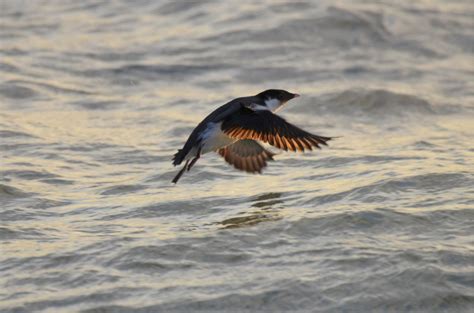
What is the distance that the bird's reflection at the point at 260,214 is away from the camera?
7.63m

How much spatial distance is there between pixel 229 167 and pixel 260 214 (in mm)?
1654

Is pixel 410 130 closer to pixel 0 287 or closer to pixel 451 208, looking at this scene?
pixel 451 208

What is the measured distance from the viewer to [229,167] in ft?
31.1

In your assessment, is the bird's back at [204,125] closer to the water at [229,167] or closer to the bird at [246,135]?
the bird at [246,135]

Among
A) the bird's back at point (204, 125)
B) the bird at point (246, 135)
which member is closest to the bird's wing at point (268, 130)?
the bird at point (246, 135)

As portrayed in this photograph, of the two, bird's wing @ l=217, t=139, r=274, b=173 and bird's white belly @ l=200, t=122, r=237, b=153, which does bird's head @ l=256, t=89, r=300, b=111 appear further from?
bird's white belly @ l=200, t=122, r=237, b=153

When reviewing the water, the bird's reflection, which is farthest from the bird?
the bird's reflection

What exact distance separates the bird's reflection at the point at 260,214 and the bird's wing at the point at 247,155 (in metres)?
0.43

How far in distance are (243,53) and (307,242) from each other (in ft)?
23.1

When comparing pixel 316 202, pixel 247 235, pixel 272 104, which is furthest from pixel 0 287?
pixel 272 104

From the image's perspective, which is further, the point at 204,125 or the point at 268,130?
the point at 204,125

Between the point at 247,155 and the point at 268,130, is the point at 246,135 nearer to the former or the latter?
the point at 268,130

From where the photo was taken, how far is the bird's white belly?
838 cm

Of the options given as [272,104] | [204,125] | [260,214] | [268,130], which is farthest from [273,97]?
[260,214]
